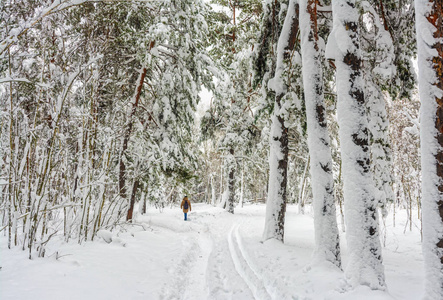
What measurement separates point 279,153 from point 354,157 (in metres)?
4.13

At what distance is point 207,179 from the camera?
122ft

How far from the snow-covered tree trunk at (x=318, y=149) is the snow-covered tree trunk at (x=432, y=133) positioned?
238 centimetres

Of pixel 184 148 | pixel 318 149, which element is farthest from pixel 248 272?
pixel 184 148

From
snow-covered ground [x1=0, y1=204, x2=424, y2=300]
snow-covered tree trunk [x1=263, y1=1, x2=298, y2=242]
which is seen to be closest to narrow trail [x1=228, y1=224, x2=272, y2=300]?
snow-covered ground [x1=0, y1=204, x2=424, y2=300]

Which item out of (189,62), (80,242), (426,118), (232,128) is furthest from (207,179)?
(426,118)

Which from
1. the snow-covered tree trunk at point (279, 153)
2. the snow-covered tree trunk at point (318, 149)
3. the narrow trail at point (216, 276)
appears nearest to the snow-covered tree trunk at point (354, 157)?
the snow-covered tree trunk at point (318, 149)

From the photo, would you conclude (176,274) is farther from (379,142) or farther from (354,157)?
(379,142)

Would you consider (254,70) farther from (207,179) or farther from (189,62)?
(207,179)

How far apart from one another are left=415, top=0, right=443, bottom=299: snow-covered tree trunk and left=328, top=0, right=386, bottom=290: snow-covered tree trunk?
0.98 meters

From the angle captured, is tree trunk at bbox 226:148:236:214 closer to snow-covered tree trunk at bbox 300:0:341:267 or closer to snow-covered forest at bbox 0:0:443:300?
snow-covered forest at bbox 0:0:443:300

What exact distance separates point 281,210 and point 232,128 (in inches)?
443

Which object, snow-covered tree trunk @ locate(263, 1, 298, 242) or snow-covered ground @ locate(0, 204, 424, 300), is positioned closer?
snow-covered ground @ locate(0, 204, 424, 300)

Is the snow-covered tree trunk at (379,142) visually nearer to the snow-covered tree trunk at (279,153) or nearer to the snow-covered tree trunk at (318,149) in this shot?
the snow-covered tree trunk at (318,149)

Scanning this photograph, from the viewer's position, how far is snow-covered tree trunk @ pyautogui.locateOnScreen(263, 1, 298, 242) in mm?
8398
